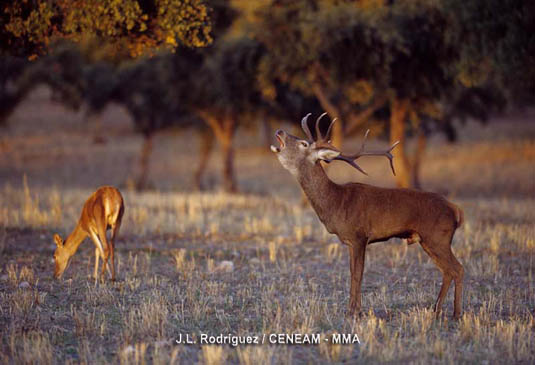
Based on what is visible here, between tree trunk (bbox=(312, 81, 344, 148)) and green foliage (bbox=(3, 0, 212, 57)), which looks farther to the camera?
tree trunk (bbox=(312, 81, 344, 148))

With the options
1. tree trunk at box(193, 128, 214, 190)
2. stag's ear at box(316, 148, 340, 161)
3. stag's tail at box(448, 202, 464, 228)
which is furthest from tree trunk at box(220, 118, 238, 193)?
stag's tail at box(448, 202, 464, 228)

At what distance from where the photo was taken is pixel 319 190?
8680 millimetres

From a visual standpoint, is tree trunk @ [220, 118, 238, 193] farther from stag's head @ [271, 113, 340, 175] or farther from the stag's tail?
the stag's tail

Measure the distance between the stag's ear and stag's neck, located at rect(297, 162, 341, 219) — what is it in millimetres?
193

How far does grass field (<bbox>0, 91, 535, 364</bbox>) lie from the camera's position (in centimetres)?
684

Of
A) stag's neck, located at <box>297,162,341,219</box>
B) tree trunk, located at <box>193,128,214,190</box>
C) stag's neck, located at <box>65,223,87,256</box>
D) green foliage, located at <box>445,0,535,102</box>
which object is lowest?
stag's neck, located at <box>65,223,87,256</box>

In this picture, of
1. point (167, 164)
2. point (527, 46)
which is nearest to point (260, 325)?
point (527, 46)

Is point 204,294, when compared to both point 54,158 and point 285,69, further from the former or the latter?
point 54,158

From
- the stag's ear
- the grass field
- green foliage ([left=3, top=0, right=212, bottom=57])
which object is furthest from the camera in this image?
green foliage ([left=3, top=0, right=212, bottom=57])

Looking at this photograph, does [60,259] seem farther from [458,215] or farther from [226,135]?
[226,135]

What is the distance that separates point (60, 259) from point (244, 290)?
3.31 m

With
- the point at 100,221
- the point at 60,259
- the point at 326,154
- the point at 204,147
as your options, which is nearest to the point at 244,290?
the point at 326,154

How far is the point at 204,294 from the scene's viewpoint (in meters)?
9.46

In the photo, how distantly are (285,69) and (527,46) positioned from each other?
9.43 metres
